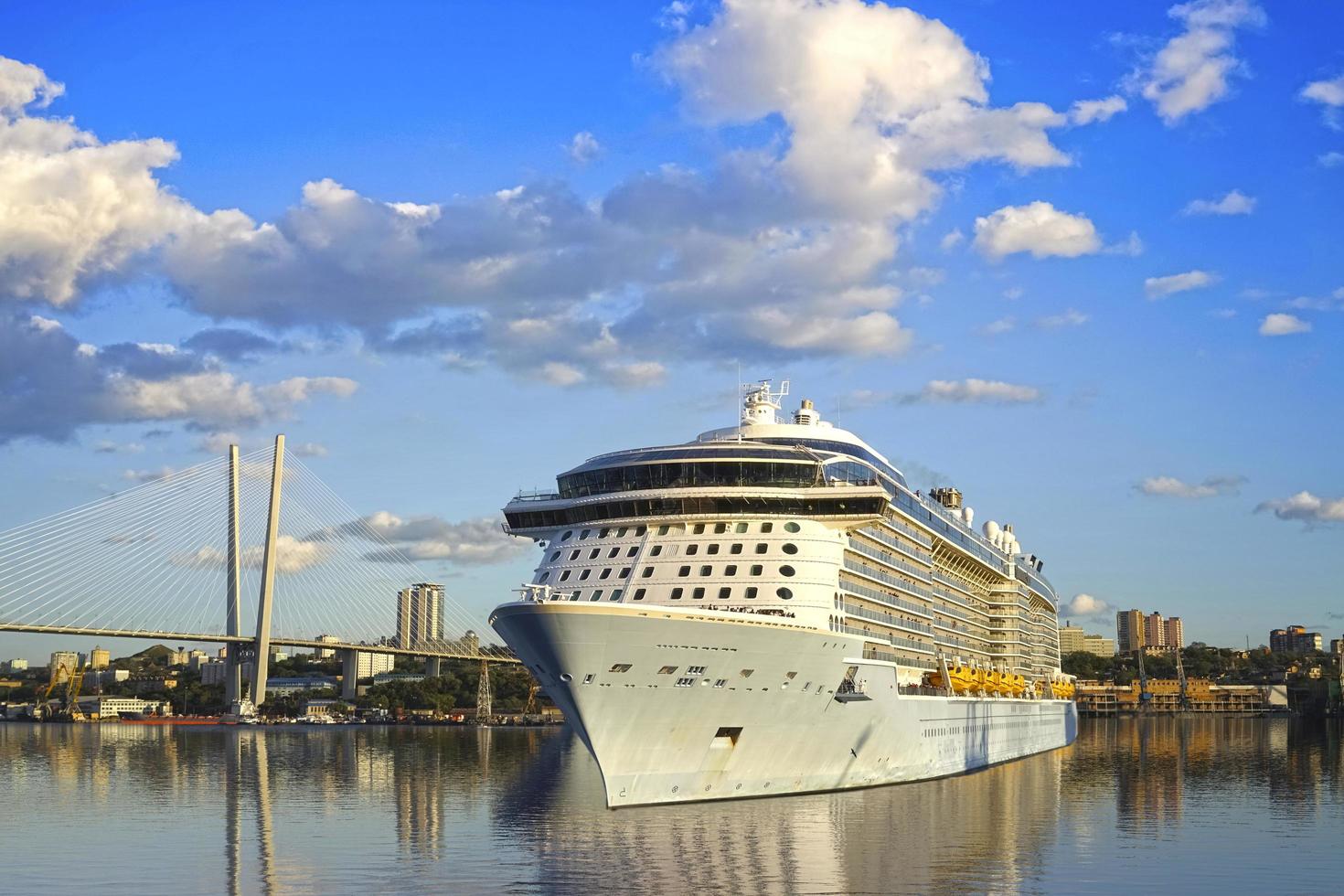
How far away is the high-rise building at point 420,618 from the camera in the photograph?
122 meters

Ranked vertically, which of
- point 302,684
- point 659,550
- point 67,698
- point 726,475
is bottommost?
point 67,698

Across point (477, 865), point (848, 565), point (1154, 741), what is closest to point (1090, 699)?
point (1154, 741)

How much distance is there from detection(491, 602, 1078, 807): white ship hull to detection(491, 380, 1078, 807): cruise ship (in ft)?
0.14

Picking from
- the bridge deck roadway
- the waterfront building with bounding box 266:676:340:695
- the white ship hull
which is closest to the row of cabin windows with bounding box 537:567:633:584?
the white ship hull

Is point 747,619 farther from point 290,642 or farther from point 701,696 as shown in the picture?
point 290,642

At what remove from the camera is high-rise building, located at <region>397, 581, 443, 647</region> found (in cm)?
12162

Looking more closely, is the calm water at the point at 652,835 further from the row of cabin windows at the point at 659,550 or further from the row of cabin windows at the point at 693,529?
the row of cabin windows at the point at 693,529

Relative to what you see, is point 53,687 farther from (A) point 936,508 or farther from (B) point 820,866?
(B) point 820,866

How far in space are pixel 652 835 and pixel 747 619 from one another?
5063 millimetres

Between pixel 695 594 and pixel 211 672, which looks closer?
pixel 695 594

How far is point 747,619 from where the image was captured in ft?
92.7

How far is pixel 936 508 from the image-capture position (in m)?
45.4

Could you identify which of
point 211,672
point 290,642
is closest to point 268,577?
point 290,642

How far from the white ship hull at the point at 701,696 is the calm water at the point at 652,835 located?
69cm
